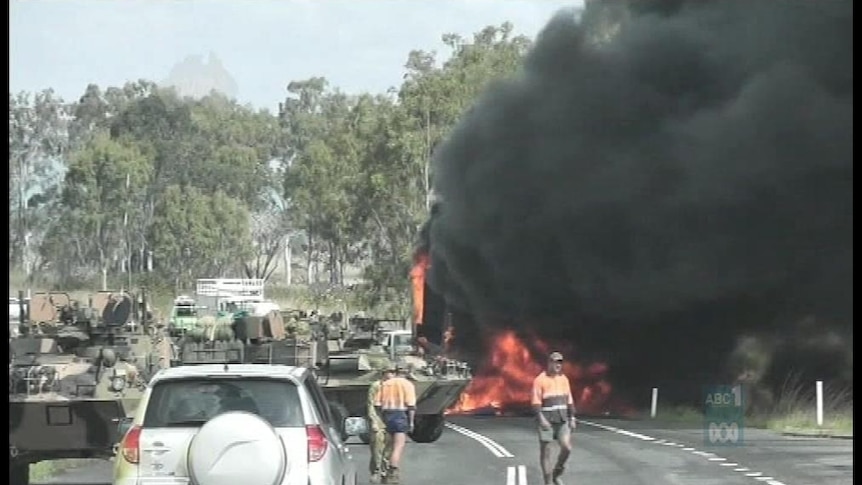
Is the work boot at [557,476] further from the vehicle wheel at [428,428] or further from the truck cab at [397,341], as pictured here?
the truck cab at [397,341]

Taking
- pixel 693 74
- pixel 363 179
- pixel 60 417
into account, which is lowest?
pixel 60 417

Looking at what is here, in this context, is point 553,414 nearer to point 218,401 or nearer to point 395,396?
point 395,396

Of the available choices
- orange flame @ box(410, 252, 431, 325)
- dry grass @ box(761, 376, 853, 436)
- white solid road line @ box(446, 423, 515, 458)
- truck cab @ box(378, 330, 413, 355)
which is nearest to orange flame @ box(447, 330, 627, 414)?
white solid road line @ box(446, 423, 515, 458)

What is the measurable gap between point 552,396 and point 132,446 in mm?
5444

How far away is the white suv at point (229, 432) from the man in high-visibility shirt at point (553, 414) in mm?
Result: 4364

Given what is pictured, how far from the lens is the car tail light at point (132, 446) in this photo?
927 cm

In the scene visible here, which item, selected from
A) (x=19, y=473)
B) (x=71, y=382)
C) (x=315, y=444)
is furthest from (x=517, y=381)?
(x=315, y=444)

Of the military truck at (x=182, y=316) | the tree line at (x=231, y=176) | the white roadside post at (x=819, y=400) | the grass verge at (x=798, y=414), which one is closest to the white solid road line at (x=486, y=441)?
the tree line at (x=231, y=176)

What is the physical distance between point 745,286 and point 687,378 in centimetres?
138

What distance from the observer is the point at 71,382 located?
14086 millimetres

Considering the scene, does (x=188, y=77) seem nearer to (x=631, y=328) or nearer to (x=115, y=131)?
(x=115, y=131)

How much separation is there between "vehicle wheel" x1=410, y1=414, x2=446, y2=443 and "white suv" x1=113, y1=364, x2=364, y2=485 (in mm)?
5668

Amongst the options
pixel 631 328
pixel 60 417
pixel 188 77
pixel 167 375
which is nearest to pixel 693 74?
pixel 631 328

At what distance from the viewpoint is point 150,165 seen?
671 inches
